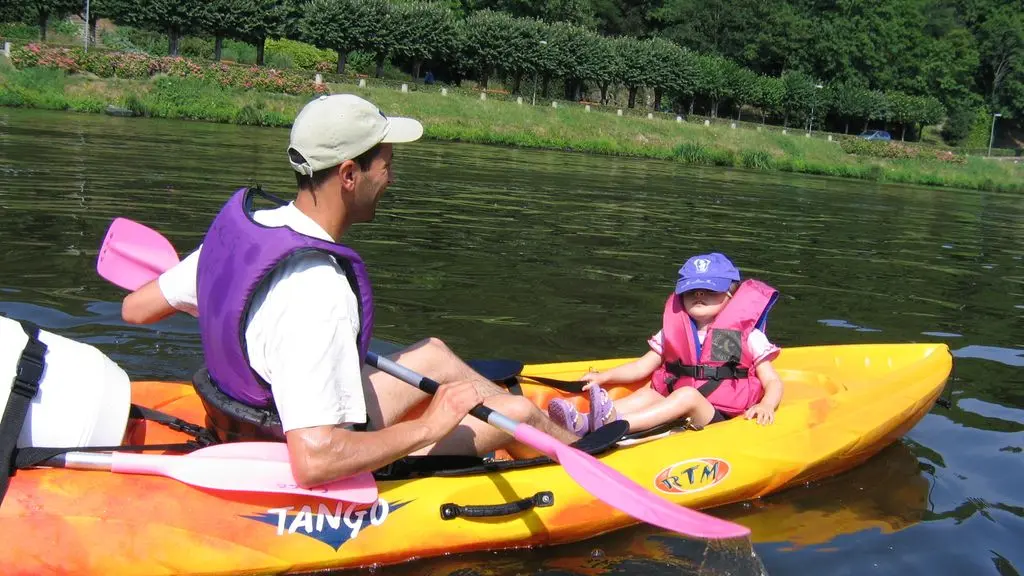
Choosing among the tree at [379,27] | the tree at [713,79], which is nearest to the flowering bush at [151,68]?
the tree at [379,27]

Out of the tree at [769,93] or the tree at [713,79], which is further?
the tree at [769,93]

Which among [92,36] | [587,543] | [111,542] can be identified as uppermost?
[92,36]

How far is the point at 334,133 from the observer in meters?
3.03

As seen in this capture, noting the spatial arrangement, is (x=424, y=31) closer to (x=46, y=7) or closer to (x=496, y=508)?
(x=46, y=7)

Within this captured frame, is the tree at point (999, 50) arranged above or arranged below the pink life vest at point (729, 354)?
above

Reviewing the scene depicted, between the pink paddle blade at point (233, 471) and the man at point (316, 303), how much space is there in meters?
0.20

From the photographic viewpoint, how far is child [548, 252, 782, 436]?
487 cm

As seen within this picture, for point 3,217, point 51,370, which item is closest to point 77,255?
point 3,217

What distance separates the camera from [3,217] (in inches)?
373

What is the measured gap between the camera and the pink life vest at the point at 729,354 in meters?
5.08

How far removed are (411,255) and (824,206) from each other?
43.5 ft

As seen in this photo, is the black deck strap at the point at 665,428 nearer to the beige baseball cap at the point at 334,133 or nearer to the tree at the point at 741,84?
the beige baseball cap at the point at 334,133

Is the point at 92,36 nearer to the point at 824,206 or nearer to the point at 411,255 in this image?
the point at 824,206

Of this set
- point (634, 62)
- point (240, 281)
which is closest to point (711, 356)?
point (240, 281)
